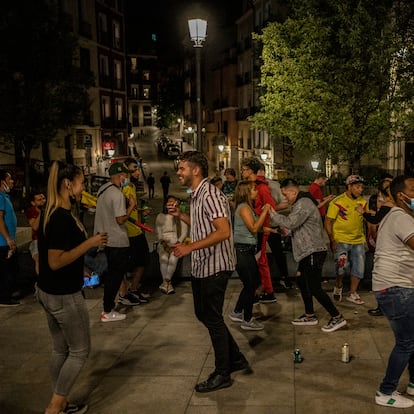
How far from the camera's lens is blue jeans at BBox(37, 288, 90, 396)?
4125 millimetres

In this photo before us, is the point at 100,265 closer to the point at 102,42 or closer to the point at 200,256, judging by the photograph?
the point at 200,256

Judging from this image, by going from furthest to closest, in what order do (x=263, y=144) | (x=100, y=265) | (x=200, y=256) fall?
(x=263, y=144) < (x=100, y=265) < (x=200, y=256)

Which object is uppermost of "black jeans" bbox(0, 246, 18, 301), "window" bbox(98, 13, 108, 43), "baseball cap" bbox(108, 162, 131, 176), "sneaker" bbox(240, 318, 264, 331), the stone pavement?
"window" bbox(98, 13, 108, 43)

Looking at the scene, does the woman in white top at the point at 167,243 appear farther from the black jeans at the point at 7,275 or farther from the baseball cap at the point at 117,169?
the black jeans at the point at 7,275

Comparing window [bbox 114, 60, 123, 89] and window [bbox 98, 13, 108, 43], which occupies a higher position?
window [bbox 98, 13, 108, 43]

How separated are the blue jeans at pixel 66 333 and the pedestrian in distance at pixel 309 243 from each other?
279 cm

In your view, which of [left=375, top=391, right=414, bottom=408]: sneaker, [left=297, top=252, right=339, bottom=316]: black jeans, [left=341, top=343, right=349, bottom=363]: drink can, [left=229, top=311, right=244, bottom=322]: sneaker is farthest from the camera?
[left=229, top=311, right=244, bottom=322]: sneaker

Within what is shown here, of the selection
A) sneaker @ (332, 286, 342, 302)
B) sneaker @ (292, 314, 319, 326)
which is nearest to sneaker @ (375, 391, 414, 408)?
sneaker @ (292, 314, 319, 326)

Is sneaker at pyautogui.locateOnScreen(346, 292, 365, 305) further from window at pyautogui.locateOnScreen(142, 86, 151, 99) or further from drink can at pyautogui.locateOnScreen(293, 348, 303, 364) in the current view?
window at pyautogui.locateOnScreen(142, 86, 151, 99)

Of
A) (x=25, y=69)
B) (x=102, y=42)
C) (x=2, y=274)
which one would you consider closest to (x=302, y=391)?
(x=2, y=274)

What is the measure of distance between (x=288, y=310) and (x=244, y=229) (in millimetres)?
1566

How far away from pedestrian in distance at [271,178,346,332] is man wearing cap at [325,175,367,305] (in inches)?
42.8

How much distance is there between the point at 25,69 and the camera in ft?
72.7

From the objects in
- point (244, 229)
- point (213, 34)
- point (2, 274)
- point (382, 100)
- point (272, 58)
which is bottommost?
point (2, 274)
